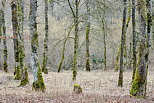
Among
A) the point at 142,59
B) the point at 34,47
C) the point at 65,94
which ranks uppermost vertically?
the point at 34,47

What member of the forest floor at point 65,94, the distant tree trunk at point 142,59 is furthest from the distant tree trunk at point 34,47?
the distant tree trunk at point 142,59

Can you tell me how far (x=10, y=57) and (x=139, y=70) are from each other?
31.2m

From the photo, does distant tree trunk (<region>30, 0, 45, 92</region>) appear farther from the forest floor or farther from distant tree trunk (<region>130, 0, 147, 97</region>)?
distant tree trunk (<region>130, 0, 147, 97</region>)

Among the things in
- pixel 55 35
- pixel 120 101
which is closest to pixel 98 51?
pixel 55 35

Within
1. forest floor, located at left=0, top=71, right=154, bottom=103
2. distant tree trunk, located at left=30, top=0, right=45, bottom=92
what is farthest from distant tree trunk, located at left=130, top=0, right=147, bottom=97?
distant tree trunk, located at left=30, top=0, right=45, bottom=92

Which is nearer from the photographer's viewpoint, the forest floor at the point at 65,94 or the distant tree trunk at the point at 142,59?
the forest floor at the point at 65,94

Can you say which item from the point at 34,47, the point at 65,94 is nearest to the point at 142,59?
the point at 65,94

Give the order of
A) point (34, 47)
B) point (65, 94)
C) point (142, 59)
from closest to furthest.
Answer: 1. point (142, 59)
2. point (65, 94)
3. point (34, 47)

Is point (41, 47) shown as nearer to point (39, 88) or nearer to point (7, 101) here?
point (39, 88)

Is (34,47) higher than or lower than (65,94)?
higher

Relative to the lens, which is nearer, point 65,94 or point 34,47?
point 65,94

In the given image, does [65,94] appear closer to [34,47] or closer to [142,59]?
[34,47]

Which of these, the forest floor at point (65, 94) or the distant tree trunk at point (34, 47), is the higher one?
the distant tree trunk at point (34, 47)

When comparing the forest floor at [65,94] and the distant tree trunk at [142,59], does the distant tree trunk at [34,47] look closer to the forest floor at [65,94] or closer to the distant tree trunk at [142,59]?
the forest floor at [65,94]
